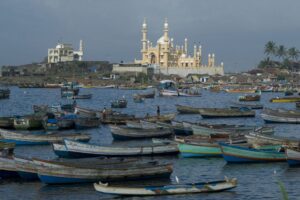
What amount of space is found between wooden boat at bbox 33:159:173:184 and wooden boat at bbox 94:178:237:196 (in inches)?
78.6

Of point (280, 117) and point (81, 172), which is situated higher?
point (280, 117)

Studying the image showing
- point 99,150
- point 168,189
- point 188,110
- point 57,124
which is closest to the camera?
point 168,189

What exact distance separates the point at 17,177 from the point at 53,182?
2.78 meters

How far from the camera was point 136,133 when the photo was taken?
160 feet

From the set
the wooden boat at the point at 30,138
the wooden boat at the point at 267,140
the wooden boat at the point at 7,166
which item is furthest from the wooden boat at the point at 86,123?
the wooden boat at the point at 7,166

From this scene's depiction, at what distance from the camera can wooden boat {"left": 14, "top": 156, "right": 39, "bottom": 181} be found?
106 feet

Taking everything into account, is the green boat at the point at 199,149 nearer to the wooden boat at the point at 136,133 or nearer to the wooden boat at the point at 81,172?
the wooden boat at the point at 81,172

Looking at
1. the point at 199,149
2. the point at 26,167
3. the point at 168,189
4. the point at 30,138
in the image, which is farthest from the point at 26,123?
the point at 168,189

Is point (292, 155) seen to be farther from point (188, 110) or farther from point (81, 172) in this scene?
point (188, 110)

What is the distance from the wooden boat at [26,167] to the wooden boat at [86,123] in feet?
84.6

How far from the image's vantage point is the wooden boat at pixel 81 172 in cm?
3148

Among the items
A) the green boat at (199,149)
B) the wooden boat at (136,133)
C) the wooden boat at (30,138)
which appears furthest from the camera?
the wooden boat at (136,133)

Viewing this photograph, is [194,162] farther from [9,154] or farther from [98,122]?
[98,122]

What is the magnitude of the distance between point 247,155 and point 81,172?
10355 mm
